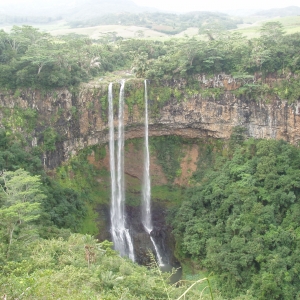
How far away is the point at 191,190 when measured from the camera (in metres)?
25.4

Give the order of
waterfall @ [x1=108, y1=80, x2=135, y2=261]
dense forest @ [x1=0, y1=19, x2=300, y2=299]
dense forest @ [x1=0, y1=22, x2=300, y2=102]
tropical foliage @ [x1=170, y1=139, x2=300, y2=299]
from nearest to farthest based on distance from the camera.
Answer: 1. dense forest @ [x1=0, y1=19, x2=300, y2=299]
2. tropical foliage @ [x1=170, y1=139, x2=300, y2=299]
3. dense forest @ [x1=0, y1=22, x2=300, y2=102]
4. waterfall @ [x1=108, y1=80, x2=135, y2=261]

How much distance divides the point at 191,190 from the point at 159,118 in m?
5.44

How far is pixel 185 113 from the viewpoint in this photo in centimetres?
2716

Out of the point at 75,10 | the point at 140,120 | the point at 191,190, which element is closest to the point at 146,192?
the point at 191,190

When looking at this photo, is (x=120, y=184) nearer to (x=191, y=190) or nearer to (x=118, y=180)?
(x=118, y=180)

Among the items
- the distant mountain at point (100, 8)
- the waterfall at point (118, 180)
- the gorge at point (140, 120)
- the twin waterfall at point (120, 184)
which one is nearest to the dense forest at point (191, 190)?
the gorge at point (140, 120)

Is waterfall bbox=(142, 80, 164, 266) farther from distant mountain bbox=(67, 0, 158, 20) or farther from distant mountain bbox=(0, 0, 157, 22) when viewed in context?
distant mountain bbox=(67, 0, 158, 20)

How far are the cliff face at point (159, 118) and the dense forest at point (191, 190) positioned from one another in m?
0.55

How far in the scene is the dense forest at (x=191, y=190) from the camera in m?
14.5

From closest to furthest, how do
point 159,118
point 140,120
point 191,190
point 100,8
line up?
point 191,190 → point 140,120 → point 159,118 → point 100,8

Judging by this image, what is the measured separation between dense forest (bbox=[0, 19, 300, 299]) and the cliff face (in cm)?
55

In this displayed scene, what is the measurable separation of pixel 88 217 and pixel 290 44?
55.5 ft

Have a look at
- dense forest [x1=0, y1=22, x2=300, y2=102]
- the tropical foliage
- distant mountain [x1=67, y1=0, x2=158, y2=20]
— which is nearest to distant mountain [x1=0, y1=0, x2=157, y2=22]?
distant mountain [x1=67, y1=0, x2=158, y2=20]

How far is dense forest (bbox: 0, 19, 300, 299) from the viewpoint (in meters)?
14.5
